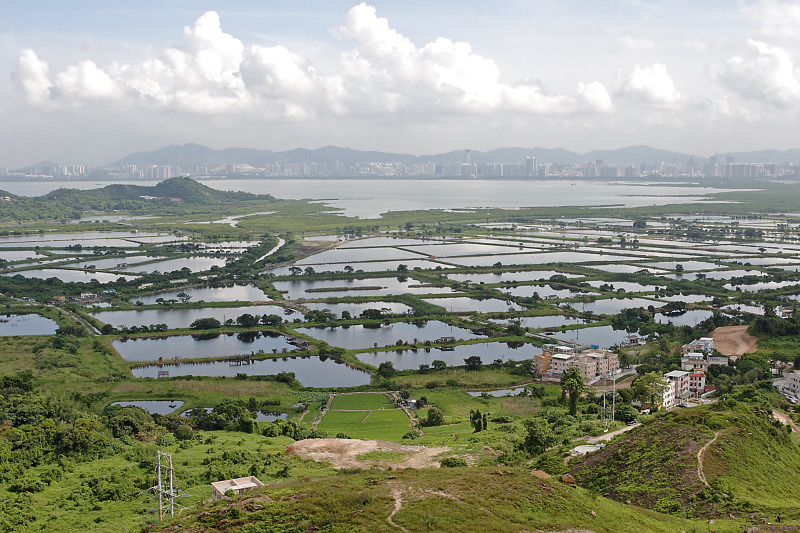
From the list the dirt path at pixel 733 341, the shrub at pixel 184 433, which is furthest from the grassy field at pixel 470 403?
the dirt path at pixel 733 341

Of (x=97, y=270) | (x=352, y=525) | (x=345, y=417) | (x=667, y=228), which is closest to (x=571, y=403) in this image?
(x=345, y=417)

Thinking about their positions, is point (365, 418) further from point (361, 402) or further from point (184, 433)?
point (184, 433)

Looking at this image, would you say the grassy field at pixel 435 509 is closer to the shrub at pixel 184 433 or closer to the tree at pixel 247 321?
the shrub at pixel 184 433

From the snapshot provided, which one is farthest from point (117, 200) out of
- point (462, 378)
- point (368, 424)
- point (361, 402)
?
point (368, 424)

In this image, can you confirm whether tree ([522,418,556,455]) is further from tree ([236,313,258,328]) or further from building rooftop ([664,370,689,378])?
tree ([236,313,258,328])

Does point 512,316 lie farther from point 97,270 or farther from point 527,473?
point 97,270

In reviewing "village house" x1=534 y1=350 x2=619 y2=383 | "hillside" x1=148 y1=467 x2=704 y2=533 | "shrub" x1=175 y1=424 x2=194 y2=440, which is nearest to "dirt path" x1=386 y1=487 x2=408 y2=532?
"hillside" x1=148 y1=467 x2=704 y2=533
